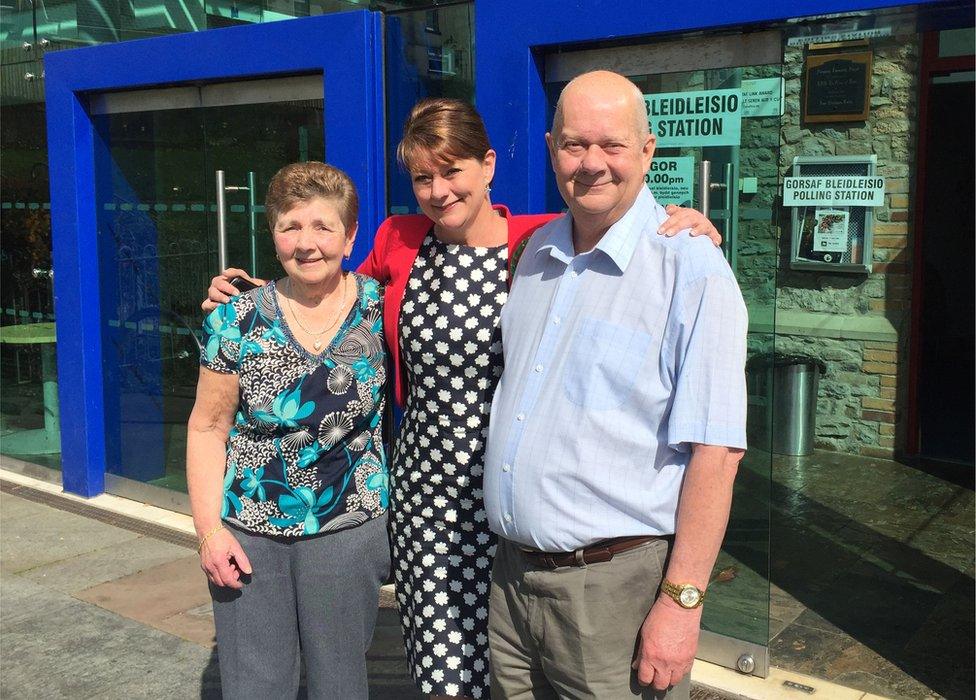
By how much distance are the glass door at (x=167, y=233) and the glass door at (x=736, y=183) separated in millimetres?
1978

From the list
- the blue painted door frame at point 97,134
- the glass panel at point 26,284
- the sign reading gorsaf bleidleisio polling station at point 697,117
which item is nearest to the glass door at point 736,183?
the sign reading gorsaf bleidleisio polling station at point 697,117

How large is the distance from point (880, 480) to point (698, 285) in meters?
5.41

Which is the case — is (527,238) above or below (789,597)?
above

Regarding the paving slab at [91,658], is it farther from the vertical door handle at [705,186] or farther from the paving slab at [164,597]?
the vertical door handle at [705,186]

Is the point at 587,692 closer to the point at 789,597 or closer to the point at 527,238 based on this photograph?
the point at 527,238

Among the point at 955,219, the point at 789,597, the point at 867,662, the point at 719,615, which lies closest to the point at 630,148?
the point at 719,615

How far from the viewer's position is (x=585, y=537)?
223 centimetres

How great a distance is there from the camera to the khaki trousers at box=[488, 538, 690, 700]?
225 cm

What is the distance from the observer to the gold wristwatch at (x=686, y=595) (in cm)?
218

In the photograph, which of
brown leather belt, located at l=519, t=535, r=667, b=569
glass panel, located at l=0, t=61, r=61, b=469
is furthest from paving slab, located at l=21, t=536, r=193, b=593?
brown leather belt, located at l=519, t=535, r=667, b=569

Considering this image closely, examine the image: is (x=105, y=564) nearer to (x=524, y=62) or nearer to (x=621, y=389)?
(x=524, y=62)

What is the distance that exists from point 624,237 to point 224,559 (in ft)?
4.35

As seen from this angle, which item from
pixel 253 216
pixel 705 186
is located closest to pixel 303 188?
pixel 705 186

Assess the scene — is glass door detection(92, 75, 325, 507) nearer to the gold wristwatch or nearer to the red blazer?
the red blazer
